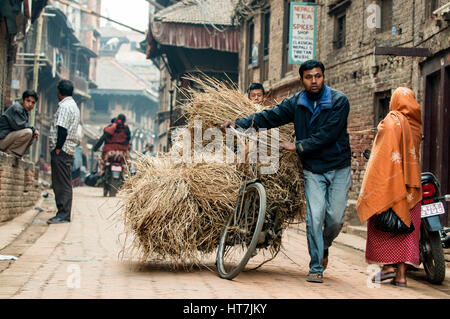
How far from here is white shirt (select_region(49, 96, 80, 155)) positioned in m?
9.79

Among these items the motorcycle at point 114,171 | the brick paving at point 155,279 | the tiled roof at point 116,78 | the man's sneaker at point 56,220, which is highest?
the tiled roof at point 116,78

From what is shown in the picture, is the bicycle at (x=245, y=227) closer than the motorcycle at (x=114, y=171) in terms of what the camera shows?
Yes

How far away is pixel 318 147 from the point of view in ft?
18.6

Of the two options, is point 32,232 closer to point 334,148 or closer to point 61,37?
point 334,148

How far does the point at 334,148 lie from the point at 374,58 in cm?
900

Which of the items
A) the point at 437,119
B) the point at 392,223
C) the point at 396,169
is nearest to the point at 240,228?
the point at 392,223

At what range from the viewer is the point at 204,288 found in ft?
16.5

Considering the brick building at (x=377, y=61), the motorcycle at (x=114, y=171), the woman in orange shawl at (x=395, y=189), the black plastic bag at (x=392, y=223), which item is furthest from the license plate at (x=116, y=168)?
the black plastic bag at (x=392, y=223)

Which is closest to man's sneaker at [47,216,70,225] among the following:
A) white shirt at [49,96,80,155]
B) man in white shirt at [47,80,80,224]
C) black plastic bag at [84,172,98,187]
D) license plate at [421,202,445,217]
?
man in white shirt at [47,80,80,224]

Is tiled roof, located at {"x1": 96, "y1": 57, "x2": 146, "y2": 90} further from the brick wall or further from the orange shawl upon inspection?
the orange shawl

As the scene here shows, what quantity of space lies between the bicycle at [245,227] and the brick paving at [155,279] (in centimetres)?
19

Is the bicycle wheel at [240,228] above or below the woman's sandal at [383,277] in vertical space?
above

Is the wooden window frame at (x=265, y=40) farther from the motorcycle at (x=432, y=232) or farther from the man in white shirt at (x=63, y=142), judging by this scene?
the motorcycle at (x=432, y=232)

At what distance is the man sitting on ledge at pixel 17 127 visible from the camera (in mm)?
10461
